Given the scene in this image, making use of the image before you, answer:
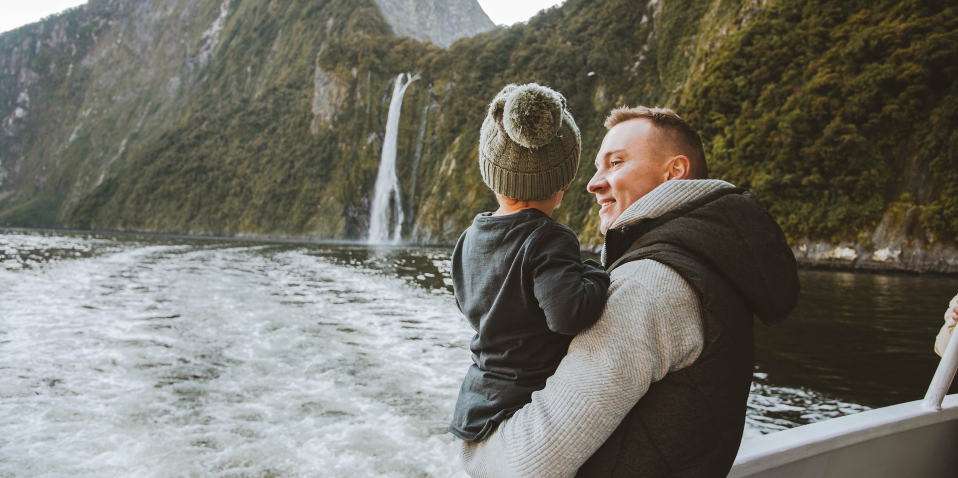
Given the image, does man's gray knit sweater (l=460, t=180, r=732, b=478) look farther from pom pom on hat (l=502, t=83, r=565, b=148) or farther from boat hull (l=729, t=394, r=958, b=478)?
boat hull (l=729, t=394, r=958, b=478)

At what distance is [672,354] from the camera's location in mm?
1074

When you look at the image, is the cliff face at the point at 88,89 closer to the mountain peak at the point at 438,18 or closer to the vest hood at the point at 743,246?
the mountain peak at the point at 438,18

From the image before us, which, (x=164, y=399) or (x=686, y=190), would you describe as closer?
(x=686, y=190)

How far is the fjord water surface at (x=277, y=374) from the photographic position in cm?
416

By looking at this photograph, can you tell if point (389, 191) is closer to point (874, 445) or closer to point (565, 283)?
point (874, 445)

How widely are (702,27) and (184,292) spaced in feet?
129

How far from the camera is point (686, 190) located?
122 centimetres

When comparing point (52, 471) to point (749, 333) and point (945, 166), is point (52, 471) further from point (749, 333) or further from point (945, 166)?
point (945, 166)

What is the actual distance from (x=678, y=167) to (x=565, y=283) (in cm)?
47

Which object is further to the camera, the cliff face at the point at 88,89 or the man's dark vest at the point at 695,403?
the cliff face at the point at 88,89

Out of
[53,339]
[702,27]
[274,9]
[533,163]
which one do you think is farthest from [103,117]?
[533,163]

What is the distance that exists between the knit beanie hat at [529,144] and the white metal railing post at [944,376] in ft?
4.94

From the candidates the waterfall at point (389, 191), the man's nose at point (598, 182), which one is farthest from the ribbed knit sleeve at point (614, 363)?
the waterfall at point (389, 191)

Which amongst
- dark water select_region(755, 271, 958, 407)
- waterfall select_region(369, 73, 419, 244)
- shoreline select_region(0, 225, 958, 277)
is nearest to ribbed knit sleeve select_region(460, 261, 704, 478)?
dark water select_region(755, 271, 958, 407)
